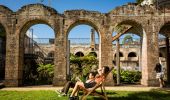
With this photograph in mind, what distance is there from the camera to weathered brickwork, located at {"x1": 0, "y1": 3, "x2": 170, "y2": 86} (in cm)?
1508

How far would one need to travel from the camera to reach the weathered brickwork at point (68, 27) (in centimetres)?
→ 1508

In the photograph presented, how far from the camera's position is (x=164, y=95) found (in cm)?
1034

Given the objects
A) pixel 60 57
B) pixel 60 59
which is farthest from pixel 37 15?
pixel 60 59

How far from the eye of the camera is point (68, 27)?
50.1ft

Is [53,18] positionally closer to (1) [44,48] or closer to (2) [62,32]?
(2) [62,32]

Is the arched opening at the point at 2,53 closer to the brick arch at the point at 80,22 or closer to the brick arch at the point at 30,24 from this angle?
the brick arch at the point at 30,24

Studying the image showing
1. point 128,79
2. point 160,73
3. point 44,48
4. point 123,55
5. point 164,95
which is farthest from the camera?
point 123,55

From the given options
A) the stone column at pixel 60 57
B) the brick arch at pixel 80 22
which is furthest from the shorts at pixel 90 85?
the brick arch at pixel 80 22

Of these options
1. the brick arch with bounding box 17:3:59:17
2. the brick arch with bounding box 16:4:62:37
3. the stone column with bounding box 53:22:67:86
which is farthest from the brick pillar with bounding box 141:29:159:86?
the brick arch with bounding box 17:3:59:17

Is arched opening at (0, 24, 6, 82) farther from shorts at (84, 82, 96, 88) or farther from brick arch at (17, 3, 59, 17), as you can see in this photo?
shorts at (84, 82, 96, 88)

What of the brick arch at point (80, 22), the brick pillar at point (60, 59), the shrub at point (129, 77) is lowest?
the shrub at point (129, 77)

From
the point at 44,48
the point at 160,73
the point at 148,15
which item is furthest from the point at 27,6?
the point at 44,48

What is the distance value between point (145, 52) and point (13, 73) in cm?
828

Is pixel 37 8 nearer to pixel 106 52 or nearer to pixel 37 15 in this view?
pixel 37 15
